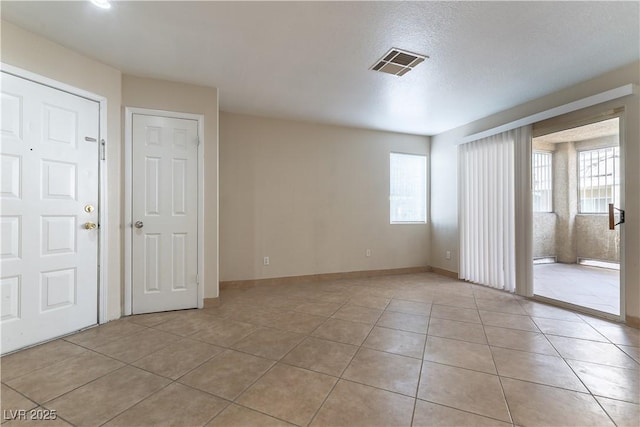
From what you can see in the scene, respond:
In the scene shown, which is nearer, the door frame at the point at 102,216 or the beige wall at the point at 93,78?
the beige wall at the point at 93,78

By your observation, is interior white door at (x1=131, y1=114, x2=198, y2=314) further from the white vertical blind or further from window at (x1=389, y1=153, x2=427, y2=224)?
the white vertical blind

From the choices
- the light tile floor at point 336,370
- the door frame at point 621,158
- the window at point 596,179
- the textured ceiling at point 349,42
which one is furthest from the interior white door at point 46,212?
the window at point 596,179

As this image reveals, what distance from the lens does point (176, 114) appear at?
337 centimetres

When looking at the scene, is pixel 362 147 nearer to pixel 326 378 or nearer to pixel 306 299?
pixel 306 299

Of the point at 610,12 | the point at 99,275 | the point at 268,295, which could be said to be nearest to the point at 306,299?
the point at 268,295

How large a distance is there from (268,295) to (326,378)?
221 cm

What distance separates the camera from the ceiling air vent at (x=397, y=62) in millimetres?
2713

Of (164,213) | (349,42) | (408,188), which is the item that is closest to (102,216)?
(164,213)

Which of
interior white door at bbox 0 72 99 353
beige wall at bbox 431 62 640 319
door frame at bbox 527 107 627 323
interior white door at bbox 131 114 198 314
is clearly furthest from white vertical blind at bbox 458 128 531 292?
interior white door at bbox 0 72 99 353

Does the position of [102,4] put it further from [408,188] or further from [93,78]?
[408,188]

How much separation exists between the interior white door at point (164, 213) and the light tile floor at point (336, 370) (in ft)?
0.85

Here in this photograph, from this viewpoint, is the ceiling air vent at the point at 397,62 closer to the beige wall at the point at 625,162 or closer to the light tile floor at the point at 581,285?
the beige wall at the point at 625,162

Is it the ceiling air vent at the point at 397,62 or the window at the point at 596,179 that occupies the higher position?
the ceiling air vent at the point at 397,62

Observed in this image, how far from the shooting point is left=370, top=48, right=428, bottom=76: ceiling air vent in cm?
271
